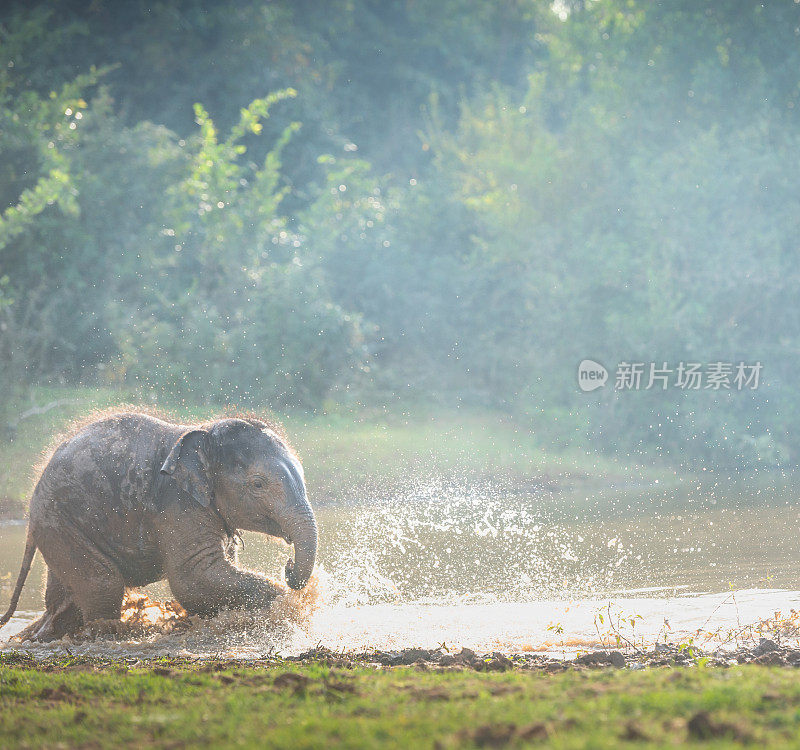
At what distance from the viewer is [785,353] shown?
26844 millimetres

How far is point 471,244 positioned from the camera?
33.2 metres

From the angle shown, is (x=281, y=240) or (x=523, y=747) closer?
(x=523, y=747)

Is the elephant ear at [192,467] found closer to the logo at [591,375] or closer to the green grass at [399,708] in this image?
the green grass at [399,708]

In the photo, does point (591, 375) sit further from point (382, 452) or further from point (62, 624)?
point (62, 624)

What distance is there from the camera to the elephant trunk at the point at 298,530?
25.7 ft

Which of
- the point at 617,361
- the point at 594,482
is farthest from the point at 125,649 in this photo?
the point at 617,361

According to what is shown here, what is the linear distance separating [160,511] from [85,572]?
80cm

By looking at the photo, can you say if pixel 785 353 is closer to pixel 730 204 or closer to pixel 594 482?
pixel 730 204

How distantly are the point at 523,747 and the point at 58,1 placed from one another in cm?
3459

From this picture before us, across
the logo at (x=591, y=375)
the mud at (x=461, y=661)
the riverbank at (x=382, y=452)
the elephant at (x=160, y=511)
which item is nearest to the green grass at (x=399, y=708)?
the mud at (x=461, y=661)

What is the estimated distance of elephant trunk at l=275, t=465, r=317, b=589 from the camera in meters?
7.84

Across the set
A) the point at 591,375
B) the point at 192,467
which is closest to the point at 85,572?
Answer: the point at 192,467

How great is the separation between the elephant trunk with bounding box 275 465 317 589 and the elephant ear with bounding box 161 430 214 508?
2.04ft

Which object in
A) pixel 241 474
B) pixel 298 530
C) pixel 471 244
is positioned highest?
pixel 471 244
